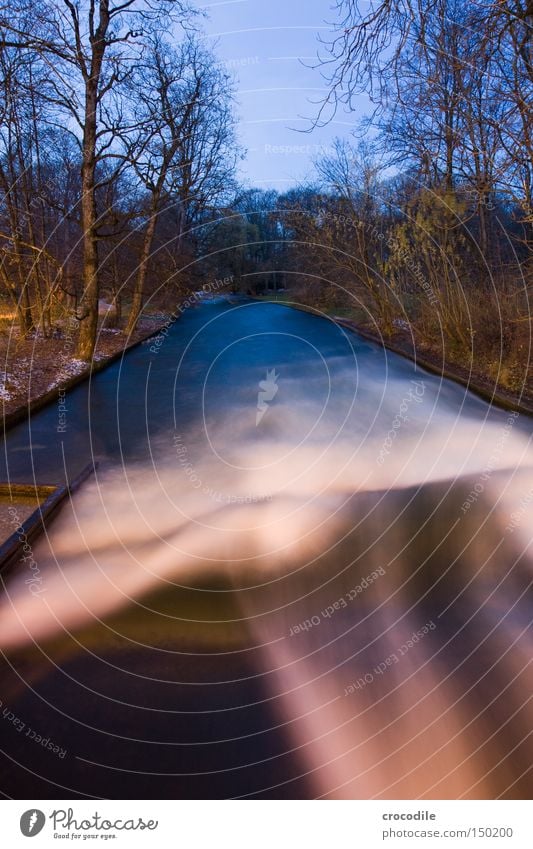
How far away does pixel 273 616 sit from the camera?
3.21 meters

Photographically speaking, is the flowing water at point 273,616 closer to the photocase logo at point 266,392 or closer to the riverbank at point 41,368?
the riverbank at point 41,368

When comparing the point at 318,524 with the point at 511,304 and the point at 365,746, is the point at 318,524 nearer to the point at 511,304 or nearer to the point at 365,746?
the point at 365,746

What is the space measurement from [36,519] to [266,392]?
205 inches

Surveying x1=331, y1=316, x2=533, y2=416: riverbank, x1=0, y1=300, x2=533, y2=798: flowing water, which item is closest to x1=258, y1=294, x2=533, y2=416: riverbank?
x1=331, y1=316, x2=533, y2=416: riverbank

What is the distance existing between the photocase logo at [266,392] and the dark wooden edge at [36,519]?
113 inches

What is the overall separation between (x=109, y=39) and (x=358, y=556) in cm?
985

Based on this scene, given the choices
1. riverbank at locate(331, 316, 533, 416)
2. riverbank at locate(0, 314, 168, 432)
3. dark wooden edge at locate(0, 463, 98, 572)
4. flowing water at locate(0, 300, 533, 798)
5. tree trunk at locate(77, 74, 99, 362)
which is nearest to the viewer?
flowing water at locate(0, 300, 533, 798)

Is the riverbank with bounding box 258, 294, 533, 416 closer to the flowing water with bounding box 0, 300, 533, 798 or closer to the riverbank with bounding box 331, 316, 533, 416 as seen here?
the riverbank with bounding box 331, 316, 533, 416

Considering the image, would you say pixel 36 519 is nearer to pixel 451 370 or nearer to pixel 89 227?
pixel 89 227

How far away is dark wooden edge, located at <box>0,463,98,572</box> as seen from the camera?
11.4 feet

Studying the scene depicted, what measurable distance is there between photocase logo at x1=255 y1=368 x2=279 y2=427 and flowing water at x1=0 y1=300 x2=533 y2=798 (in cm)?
91
